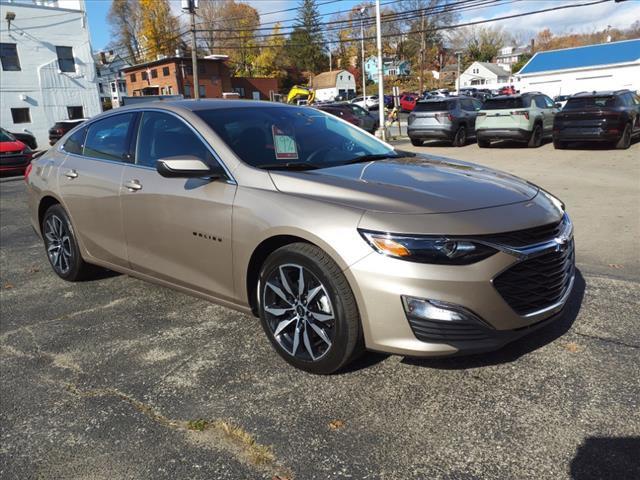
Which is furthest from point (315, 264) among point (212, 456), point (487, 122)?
point (487, 122)

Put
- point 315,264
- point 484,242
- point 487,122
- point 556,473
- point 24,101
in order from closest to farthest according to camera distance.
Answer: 1. point 556,473
2. point 484,242
3. point 315,264
4. point 487,122
5. point 24,101

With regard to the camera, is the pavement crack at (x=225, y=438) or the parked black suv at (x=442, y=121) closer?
the pavement crack at (x=225, y=438)

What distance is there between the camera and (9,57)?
3059 cm

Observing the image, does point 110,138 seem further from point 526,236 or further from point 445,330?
point 526,236

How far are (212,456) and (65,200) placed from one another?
316 cm

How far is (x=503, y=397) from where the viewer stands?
9.29 ft

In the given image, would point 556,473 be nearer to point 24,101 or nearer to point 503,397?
point 503,397

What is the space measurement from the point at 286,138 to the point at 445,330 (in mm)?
1840

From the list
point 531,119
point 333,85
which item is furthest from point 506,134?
point 333,85

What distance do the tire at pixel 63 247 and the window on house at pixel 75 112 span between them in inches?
1229

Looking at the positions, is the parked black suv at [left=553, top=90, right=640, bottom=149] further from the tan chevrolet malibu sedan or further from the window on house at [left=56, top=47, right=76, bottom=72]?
the window on house at [left=56, top=47, right=76, bottom=72]

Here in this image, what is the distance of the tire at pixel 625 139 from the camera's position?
1427 cm

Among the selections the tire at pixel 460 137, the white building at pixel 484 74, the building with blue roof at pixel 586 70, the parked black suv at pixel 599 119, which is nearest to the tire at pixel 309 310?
the parked black suv at pixel 599 119

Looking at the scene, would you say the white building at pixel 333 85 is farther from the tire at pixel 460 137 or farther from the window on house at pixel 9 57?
the tire at pixel 460 137
